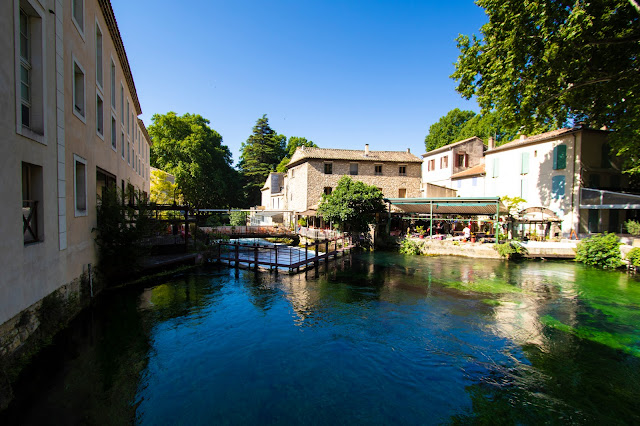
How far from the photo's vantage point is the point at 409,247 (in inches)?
883

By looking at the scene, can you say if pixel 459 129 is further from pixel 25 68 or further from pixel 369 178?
pixel 25 68

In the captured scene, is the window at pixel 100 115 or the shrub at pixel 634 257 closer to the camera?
the window at pixel 100 115

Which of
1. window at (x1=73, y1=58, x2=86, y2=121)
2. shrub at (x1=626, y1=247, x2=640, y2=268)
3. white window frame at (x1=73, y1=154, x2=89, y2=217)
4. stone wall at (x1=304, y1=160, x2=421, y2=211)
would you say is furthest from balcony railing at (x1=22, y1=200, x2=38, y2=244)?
stone wall at (x1=304, y1=160, x2=421, y2=211)

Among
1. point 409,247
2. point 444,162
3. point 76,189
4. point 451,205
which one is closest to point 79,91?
point 76,189

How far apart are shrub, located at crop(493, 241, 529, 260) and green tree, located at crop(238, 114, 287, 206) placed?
38.9m

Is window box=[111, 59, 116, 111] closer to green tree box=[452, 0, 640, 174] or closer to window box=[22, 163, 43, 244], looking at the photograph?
window box=[22, 163, 43, 244]

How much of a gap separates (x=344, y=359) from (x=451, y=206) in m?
19.2

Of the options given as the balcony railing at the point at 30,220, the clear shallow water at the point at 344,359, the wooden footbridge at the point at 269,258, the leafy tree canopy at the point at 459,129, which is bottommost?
the clear shallow water at the point at 344,359

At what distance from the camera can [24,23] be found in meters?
5.91

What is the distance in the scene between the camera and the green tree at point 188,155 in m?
36.6

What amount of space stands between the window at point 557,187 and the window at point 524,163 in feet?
6.85

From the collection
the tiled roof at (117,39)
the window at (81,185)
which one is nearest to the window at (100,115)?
the window at (81,185)

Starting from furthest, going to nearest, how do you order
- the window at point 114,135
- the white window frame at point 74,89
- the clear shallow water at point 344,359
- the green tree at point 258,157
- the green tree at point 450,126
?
the green tree at point 258,157 < the green tree at point 450,126 < the window at point 114,135 < the white window frame at point 74,89 < the clear shallow water at point 344,359

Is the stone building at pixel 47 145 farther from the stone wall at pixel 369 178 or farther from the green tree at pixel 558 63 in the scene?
the stone wall at pixel 369 178
